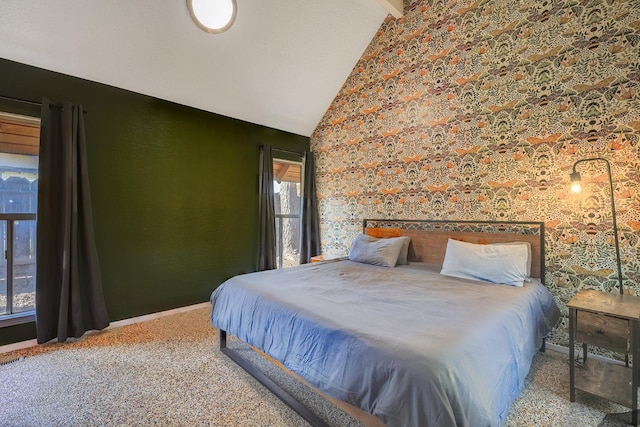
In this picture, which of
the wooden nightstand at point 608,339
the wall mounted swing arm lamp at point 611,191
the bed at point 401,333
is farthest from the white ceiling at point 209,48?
the wooden nightstand at point 608,339

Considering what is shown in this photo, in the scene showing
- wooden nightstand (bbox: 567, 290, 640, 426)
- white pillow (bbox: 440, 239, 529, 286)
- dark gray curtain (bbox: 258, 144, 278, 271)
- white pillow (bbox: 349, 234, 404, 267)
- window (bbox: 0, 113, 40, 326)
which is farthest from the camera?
dark gray curtain (bbox: 258, 144, 278, 271)

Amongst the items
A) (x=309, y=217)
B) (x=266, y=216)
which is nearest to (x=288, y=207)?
(x=309, y=217)

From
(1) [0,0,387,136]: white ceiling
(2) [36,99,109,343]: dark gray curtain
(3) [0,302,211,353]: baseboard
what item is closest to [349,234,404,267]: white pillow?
(3) [0,302,211,353]: baseboard

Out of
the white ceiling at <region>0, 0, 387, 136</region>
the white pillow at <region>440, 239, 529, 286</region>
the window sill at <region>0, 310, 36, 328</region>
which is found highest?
the white ceiling at <region>0, 0, 387, 136</region>

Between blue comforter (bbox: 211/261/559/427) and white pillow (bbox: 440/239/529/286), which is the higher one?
white pillow (bbox: 440/239/529/286)

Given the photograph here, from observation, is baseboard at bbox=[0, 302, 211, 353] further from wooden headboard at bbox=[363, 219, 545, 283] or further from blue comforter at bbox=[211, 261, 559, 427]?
wooden headboard at bbox=[363, 219, 545, 283]

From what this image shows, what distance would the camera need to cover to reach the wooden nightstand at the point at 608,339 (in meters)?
1.63

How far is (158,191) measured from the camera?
3.31 m

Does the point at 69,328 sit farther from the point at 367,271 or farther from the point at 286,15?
the point at 286,15

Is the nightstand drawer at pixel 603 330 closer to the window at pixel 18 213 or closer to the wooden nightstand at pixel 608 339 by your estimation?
the wooden nightstand at pixel 608 339

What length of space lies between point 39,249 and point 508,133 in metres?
4.35

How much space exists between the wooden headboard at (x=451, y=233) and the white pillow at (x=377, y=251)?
0.24 metres

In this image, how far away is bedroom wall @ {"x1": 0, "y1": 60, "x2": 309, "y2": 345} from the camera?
2.88 metres

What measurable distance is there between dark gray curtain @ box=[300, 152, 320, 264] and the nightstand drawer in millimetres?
3247
